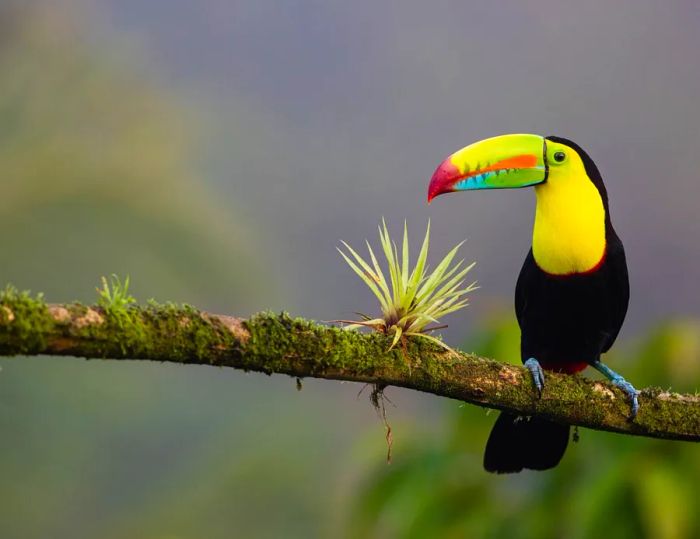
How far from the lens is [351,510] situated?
6.71m

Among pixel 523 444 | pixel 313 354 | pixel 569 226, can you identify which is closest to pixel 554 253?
pixel 569 226

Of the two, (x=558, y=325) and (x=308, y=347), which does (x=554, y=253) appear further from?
(x=308, y=347)

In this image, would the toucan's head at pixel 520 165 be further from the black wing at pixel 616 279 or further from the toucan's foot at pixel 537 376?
the toucan's foot at pixel 537 376

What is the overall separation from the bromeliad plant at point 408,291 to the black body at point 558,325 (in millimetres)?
745

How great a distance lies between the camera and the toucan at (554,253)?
11.7 feet

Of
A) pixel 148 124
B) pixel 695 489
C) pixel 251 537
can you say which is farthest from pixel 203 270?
pixel 695 489

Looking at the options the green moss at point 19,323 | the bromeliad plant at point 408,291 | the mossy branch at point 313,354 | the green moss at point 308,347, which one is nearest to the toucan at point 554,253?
the mossy branch at point 313,354

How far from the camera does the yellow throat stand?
11.8 ft

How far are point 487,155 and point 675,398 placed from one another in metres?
1.01

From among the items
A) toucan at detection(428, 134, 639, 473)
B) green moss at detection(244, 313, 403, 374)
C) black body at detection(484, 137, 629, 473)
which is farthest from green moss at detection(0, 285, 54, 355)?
black body at detection(484, 137, 629, 473)

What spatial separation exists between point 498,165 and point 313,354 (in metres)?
1.28

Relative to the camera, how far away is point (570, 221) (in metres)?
3.59

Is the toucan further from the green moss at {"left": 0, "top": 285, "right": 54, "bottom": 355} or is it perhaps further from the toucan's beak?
the green moss at {"left": 0, "top": 285, "right": 54, "bottom": 355}

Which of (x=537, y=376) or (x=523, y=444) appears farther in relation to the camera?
(x=523, y=444)
